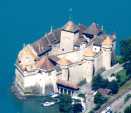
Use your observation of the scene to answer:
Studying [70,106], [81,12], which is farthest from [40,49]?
[81,12]

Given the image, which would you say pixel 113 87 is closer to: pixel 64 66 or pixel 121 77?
pixel 121 77

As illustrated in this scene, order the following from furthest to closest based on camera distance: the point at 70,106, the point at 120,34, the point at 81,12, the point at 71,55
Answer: the point at 81,12, the point at 120,34, the point at 71,55, the point at 70,106

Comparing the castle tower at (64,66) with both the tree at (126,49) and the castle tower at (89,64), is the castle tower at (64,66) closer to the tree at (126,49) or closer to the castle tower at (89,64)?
the castle tower at (89,64)

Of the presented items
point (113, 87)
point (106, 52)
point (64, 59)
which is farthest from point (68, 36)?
point (113, 87)

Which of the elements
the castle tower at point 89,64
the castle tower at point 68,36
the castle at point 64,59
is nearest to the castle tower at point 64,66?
the castle at point 64,59

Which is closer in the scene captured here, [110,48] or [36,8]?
[110,48]

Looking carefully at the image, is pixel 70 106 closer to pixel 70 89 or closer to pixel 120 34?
pixel 70 89

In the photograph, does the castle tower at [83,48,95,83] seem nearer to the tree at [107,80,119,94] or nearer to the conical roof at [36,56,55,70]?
the tree at [107,80,119,94]
